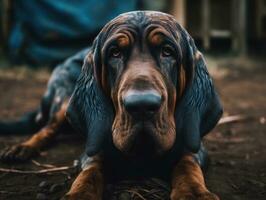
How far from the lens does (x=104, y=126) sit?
12.3 ft

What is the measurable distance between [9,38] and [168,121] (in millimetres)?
8102

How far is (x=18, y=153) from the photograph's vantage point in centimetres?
479

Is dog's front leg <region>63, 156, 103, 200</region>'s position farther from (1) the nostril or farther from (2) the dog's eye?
(2) the dog's eye

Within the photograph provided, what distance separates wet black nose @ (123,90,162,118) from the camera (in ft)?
10.2

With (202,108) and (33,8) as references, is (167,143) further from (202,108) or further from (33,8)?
(33,8)

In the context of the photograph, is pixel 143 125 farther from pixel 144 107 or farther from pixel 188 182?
pixel 188 182

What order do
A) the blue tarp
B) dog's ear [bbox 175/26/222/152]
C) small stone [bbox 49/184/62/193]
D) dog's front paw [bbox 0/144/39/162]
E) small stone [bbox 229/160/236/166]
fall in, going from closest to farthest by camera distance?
dog's ear [bbox 175/26/222/152]
small stone [bbox 49/184/62/193]
small stone [bbox 229/160/236/166]
dog's front paw [bbox 0/144/39/162]
the blue tarp

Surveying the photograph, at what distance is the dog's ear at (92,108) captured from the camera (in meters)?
3.75

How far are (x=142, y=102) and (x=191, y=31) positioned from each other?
29.6ft

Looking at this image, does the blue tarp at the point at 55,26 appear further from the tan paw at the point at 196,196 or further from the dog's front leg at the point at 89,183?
the tan paw at the point at 196,196

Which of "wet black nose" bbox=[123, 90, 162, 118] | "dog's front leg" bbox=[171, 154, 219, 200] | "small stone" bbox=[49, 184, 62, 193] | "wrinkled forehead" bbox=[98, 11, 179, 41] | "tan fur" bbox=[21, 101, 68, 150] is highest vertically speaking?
"wrinkled forehead" bbox=[98, 11, 179, 41]

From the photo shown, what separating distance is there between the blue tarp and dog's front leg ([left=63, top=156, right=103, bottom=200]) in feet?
21.8

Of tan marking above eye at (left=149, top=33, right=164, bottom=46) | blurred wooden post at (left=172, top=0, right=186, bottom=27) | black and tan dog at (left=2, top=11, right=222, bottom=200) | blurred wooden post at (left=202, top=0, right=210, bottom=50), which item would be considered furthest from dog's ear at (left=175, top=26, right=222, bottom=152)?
blurred wooden post at (left=202, top=0, right=210, bottom=50)

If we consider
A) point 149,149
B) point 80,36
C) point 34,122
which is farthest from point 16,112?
point 149,149
